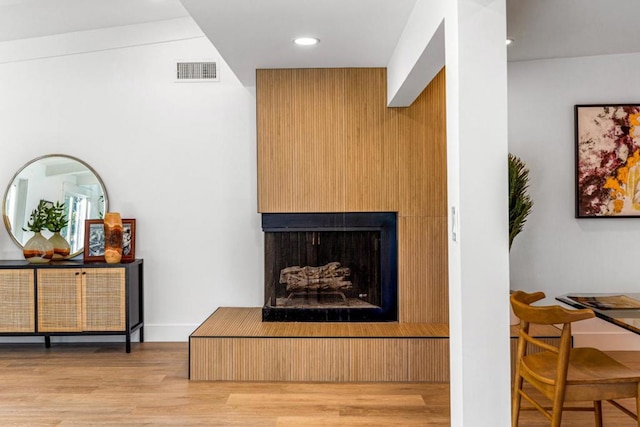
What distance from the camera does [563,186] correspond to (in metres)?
4.61

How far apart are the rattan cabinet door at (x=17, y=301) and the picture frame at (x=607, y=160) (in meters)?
4.39

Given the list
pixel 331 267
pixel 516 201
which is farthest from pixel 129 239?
pixel 516 201

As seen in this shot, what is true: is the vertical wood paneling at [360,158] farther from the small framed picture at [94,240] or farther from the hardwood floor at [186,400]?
the small framed picture at [94,240]

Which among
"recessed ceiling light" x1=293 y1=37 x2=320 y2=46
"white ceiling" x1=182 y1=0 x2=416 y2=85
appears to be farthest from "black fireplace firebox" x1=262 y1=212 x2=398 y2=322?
"recessed ceiling light" x1=293 y1=37 x2=320 y2=46

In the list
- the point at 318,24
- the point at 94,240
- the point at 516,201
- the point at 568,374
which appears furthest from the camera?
the point at 94,240

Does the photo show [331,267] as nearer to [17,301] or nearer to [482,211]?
[482,211]

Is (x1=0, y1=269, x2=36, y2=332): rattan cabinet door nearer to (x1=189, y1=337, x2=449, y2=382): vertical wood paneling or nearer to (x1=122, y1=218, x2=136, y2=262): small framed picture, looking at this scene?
(x1=122, y1=218, x2=136, y2=262): small framed picture

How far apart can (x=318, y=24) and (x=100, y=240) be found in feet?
9.02

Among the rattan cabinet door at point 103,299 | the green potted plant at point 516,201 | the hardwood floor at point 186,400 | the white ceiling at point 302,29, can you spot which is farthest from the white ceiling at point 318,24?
the hardwood floor at point 186,400

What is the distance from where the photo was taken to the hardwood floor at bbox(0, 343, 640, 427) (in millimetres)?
3164

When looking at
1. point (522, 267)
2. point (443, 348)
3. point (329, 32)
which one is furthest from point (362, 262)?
point (329, 32)

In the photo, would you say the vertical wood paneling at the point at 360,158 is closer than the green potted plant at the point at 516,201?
No

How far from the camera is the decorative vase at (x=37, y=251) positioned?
4.68m

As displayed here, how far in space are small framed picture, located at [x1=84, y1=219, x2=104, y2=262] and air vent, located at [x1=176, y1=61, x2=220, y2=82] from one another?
1425mm
